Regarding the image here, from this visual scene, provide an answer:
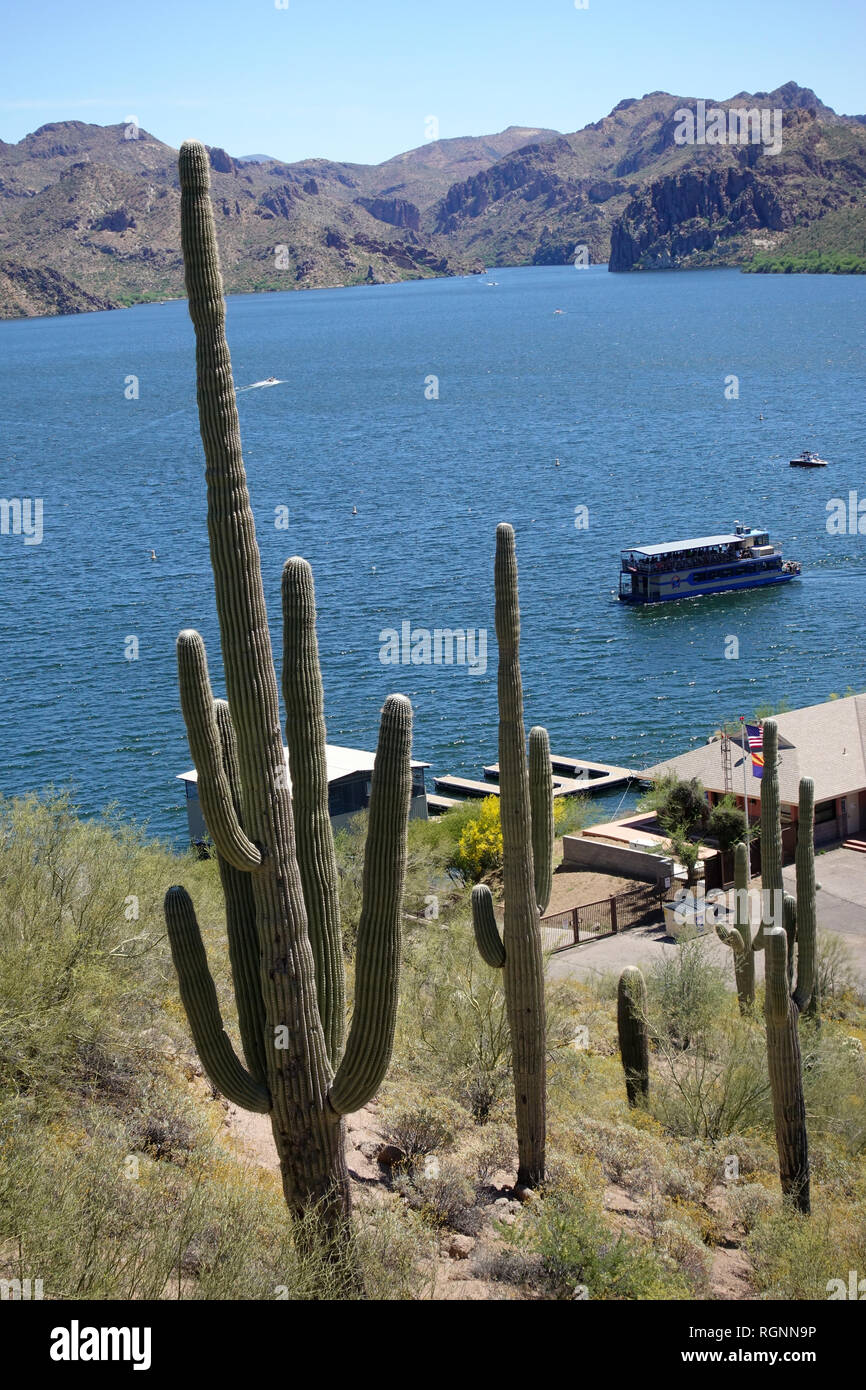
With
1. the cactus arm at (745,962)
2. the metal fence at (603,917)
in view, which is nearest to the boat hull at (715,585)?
the metal fence at (603,917)

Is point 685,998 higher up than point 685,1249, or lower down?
lower down

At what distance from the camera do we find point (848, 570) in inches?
2616

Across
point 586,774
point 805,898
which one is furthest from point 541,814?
point 586,774

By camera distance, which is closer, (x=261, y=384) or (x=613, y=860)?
(x=613, y=860)

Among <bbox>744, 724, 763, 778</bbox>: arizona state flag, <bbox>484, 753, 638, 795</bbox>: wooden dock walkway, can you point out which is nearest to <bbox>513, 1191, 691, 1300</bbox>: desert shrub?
<bbox>744, 724, 763, 778</bbox>: arizona state flag

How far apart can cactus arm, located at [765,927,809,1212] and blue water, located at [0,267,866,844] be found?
25120 millimetres

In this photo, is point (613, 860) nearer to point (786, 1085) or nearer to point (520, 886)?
point (786, 1085)

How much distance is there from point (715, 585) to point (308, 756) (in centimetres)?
5687

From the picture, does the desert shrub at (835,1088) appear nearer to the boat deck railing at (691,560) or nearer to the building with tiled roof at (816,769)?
the building with tiled roof at (816,769)

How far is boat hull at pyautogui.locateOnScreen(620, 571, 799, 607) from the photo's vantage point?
62.8 meters

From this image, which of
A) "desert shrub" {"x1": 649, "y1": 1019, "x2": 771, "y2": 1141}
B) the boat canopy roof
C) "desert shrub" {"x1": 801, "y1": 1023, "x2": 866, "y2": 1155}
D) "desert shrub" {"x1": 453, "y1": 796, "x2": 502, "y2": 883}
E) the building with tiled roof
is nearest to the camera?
"desert shrub" {"x1": 649, "y1": 1019, "x2": 771, "y2": 1141}

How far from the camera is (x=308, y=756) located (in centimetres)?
995

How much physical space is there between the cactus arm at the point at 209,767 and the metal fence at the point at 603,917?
16741 millimetres

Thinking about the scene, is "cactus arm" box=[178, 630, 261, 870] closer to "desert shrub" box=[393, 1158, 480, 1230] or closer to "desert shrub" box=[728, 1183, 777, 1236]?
"desert shrub" box=[393, 1158, 480, 1230]
